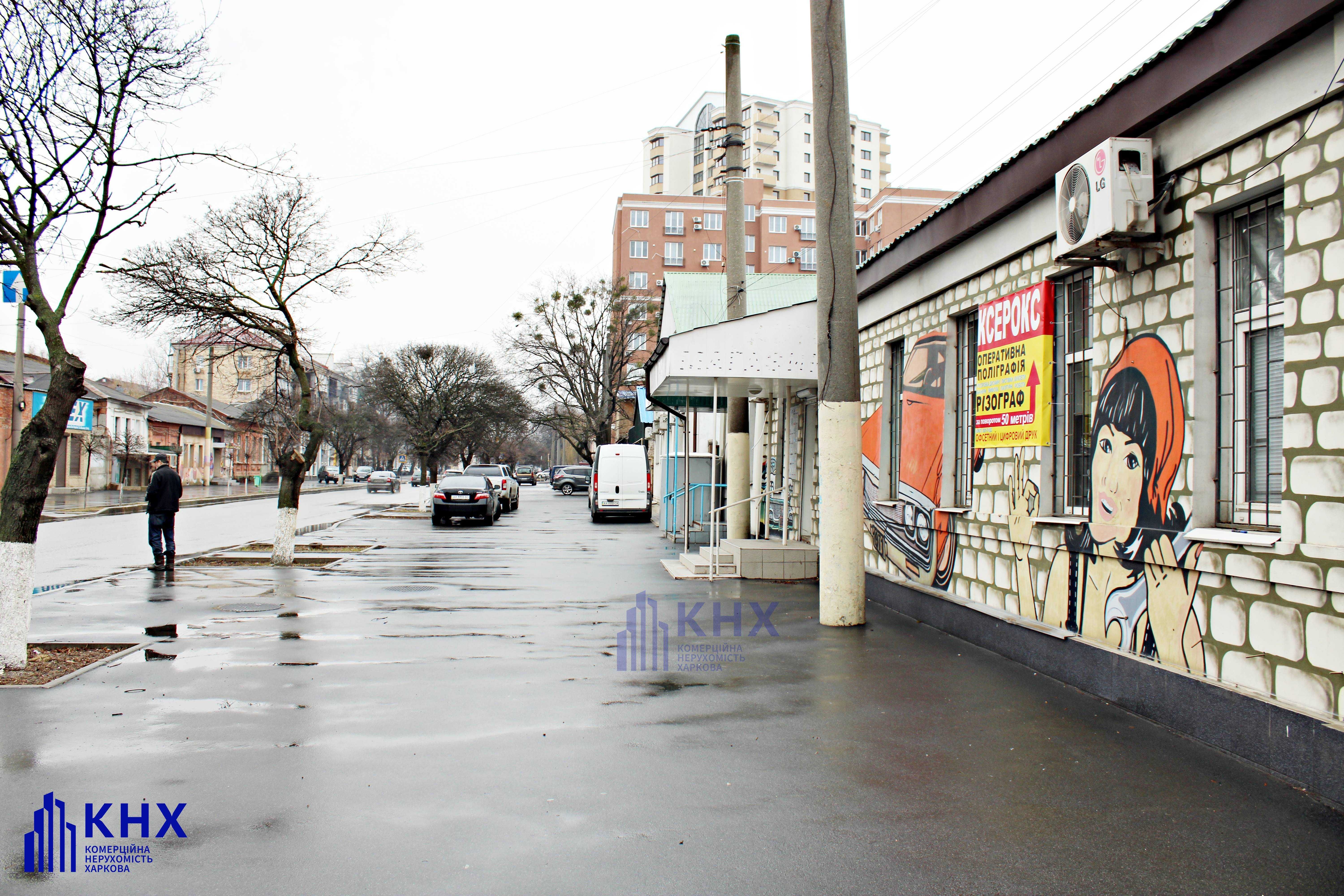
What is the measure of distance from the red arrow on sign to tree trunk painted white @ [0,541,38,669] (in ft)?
26.8

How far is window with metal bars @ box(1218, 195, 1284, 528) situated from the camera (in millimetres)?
5406

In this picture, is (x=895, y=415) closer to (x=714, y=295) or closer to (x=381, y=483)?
(x=714, y=295)

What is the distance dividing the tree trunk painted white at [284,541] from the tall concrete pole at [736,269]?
732 cm

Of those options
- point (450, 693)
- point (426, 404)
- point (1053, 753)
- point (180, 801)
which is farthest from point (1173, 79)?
point (426, 404)

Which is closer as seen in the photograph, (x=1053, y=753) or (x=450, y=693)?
(x=1053, y=753)

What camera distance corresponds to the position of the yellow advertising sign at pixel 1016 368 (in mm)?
7812

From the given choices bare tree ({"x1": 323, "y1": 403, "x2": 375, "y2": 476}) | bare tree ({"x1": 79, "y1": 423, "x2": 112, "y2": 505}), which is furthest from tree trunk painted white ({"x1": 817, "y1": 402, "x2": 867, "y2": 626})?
bare tree ({"x1": 323, "y1": 403, "x2": 375, "y2": 476})

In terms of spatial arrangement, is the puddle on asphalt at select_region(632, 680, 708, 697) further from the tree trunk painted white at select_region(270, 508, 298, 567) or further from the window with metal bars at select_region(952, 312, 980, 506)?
the tree trunk painted white at select_region(270, 508, 298, 567)

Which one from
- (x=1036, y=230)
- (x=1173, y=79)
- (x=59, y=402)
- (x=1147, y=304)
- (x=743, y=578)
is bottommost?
(x=743, y=578)

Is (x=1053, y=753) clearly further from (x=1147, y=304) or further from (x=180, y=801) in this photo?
(x=180, y=801)

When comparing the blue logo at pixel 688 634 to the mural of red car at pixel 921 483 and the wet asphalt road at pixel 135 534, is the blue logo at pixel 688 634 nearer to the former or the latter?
the mural of red car at pixel 921 483

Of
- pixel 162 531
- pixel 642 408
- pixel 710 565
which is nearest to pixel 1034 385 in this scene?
pixel 710 565

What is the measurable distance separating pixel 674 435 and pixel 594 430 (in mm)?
31155

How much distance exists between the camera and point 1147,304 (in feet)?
20.9
